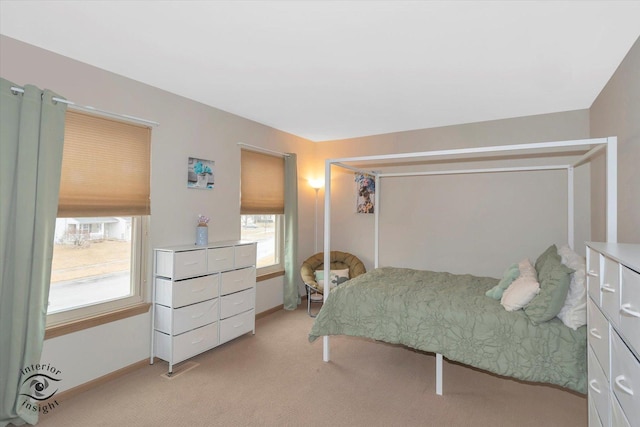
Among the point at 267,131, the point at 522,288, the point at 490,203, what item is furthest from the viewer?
the point at 267,131

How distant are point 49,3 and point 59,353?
2.35 metres

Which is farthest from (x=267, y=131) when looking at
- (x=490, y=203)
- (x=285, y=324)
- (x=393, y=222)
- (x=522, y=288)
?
(x=522, y=288)

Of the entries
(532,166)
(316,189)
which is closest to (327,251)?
(316,189)

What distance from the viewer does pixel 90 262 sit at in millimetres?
2801

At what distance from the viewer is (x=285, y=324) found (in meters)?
4.14

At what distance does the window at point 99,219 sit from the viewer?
258 centimetres

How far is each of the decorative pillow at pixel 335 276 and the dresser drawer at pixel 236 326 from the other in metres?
1.14

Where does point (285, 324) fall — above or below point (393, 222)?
below

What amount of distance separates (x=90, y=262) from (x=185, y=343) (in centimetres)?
107

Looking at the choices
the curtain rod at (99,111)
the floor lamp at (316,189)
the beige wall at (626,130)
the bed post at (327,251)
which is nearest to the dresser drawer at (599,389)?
the beige wall at (626,130)

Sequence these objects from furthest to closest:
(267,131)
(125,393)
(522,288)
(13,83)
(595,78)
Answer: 1. (267,131)
2. (595,78)
3. (125,393)
4. (522,288)
5. (13,83)

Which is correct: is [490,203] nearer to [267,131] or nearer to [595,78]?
[595,78]

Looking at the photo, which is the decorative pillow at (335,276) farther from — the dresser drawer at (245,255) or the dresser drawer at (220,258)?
the dresser drawer at (220,258)

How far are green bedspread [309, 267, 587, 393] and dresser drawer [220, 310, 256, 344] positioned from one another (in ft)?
3.22
